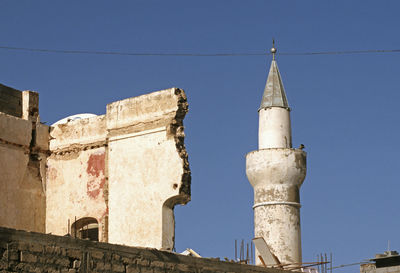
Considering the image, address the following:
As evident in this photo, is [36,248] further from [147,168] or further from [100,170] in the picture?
[100,170]

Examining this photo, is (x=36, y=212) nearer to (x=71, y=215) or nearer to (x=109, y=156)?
(x=71, y=215)

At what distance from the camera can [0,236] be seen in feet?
34.1

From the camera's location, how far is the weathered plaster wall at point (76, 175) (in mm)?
16953

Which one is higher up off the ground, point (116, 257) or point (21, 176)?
point (21, 176)

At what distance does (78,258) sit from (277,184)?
12.9 metres

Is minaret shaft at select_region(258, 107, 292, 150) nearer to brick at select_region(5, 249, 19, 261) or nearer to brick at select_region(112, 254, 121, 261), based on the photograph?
brick at select_region(112, 254, 121, 261)

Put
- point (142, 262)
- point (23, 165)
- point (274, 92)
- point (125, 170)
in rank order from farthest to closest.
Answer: point (274, 92)
point (23, 165)
point (125, 170)
point (142, 262)

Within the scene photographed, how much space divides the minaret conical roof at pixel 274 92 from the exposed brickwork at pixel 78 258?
12.0 m

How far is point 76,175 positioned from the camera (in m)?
17.2

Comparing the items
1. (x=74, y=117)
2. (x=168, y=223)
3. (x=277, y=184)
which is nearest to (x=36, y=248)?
(x=168, y=223)

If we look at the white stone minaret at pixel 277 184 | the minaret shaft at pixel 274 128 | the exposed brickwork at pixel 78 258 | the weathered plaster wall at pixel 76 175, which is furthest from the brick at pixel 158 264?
the minaret shaft at pixel 274 128

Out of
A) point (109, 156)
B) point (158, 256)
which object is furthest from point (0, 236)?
point (109, 156)

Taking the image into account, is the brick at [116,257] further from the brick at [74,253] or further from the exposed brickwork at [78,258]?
the brick at [74,253]

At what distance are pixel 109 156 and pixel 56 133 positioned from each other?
4.58 ft
